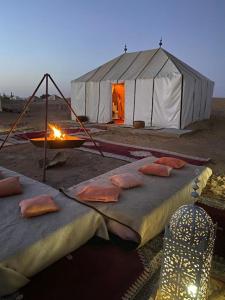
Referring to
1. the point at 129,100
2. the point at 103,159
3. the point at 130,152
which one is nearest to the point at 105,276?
the point at 103,159

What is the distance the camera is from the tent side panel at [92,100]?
399 inches

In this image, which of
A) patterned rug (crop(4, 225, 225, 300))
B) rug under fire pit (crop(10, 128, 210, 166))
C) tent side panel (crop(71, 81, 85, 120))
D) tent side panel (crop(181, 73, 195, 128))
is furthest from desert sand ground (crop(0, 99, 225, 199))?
tent side panel (crop(71, 81, 85, 120))

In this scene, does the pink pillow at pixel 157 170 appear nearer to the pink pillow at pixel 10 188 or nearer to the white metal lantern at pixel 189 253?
the pink pillow at pixel 10 188

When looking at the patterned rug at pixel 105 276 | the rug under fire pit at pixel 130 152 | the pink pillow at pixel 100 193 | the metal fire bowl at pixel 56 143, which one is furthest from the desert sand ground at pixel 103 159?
the patterned rug at pixel 105 276

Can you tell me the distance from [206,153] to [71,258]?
4611mm

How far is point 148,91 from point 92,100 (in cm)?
264

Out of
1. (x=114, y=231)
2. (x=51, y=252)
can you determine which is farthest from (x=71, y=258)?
(x=114, y=231)

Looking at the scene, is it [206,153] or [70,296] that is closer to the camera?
[70,296]

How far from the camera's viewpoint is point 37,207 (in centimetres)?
198

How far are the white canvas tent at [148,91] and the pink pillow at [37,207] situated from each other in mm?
7149

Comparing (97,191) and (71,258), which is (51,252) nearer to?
(71,258)

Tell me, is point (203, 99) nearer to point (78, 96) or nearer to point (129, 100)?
point (129, 100)

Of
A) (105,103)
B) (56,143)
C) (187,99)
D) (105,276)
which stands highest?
(187,99)

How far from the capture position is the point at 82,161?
15.9 ft
